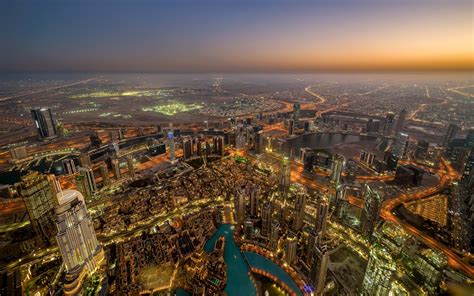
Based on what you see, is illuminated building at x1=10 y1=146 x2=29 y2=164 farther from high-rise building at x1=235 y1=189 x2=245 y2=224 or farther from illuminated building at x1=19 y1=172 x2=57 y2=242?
high-rise building at x1=235 y1=189 x2=245 y2=224

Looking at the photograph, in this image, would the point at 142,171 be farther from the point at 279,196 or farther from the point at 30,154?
the point at 30,154

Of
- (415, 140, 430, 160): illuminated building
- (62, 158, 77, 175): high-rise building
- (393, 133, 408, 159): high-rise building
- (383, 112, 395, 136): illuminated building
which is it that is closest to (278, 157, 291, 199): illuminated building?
(393, 133, 408, 159): high-rise building

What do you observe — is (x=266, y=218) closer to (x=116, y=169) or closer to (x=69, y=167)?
(x=116, y=169)

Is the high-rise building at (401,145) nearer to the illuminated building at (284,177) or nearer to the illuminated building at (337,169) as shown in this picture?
the illuminated building at (337,169)

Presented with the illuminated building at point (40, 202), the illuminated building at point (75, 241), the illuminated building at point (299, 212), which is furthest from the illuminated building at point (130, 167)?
the illuminated building at point (299, 212)

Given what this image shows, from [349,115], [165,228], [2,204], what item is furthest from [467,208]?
[2,204]

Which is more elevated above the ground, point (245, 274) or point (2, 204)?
point (2, 204)
